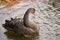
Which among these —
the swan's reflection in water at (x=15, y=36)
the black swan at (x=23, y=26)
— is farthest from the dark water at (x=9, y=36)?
the black swan at (x=23, y=26)

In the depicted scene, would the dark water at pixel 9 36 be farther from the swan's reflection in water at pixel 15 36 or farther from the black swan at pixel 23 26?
the black swan at pixel 23 26

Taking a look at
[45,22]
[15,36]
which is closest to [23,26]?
[15,36]

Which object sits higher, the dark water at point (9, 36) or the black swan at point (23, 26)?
the black swan at point (23, 26)

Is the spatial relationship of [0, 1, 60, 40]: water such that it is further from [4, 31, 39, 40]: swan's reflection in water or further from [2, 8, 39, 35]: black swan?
[2, 8, 39, 35]: black swan

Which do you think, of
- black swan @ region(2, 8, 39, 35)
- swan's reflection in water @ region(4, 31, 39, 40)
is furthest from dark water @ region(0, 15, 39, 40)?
black swan @ region(2, 8, 39, 35)

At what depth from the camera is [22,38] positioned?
566 centimetres

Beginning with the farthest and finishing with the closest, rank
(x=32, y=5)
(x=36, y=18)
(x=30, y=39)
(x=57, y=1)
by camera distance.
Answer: (x=57, y=1) → (x=32, y=5) → (x=36, y=18) → (x=30, y=39)

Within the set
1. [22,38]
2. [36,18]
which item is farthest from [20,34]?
[36,18]

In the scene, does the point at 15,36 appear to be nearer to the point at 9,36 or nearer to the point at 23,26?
the point at 9,36

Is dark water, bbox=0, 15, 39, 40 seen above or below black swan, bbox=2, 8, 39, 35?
below

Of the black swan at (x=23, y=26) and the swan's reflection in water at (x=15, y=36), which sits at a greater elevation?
the black swan at (x=23, y=26)

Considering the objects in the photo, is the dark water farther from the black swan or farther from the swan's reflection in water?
the black swan

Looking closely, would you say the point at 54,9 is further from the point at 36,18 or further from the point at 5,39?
the point at 5,39

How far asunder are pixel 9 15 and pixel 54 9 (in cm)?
152
